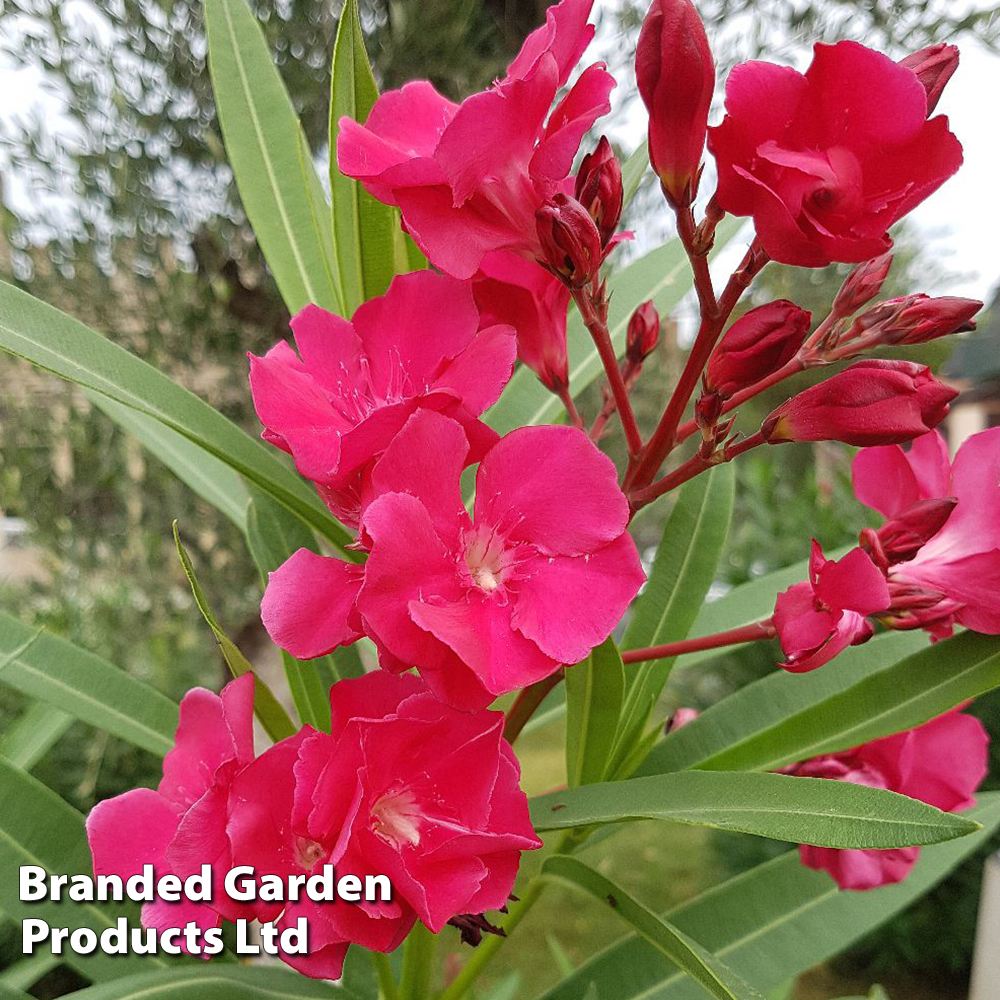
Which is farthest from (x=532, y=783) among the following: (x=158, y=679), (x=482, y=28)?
(x=482, y=28)

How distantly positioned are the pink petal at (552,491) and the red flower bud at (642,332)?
231 mm

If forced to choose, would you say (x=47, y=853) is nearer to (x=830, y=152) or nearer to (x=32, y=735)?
(x=32, y=735)

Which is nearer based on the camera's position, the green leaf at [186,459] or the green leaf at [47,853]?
the green leaf at [47,853]

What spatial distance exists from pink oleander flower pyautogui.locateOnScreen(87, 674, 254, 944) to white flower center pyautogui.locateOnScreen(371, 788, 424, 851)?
8cm

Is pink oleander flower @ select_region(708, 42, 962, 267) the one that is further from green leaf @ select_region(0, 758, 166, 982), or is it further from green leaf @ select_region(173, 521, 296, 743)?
green leaf @ select_region(0, 758, 166, 982)

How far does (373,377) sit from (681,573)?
0.38 metres

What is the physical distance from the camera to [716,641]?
59cm

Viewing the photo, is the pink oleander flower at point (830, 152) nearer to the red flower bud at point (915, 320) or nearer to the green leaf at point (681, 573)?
the red flower bud at point (915, 320)

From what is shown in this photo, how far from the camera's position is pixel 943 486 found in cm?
62

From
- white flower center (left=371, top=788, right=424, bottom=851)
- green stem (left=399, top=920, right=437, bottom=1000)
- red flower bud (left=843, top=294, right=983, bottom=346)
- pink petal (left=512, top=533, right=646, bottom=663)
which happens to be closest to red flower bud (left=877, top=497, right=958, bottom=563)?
red flower bud (left=843, top=294, right=983, bottom=346)

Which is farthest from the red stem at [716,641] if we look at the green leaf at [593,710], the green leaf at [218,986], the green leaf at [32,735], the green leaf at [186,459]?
the green leaf at [32,735]

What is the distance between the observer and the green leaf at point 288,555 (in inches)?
29.1

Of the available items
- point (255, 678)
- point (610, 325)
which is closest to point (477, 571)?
point (255, 678)

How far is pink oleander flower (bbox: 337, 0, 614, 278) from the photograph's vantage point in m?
0.47
